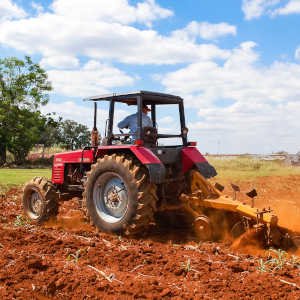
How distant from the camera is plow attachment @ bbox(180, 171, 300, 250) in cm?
A: 637

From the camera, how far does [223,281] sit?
14.9 ft

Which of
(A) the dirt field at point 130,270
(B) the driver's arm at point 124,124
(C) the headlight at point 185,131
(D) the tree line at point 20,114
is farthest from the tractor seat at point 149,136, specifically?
(D) the tree line at point 20,114

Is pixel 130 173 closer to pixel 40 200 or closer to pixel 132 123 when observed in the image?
pixel 132 123

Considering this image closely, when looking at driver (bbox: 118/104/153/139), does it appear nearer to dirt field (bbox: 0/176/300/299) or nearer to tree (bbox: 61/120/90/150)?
dirt field (bbox: 0/176/300/299)

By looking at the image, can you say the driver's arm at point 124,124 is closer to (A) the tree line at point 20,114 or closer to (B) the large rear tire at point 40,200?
(B) the large rear tire at point 40,200

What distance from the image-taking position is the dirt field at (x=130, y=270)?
4.21m

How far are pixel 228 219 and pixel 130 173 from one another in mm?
1785

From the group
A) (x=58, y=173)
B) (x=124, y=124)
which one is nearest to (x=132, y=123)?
(x=124, y=124)

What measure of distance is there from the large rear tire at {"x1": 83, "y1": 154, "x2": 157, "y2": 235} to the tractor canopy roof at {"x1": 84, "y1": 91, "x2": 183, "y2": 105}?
106cm

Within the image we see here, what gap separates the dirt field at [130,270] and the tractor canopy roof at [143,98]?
239 cm

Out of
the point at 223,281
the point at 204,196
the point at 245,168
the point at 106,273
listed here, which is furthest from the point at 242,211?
the point at 245,168

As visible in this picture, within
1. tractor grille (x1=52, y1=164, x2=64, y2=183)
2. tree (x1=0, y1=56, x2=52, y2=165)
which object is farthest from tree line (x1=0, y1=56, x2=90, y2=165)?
tractor grille (x1=52, y1=164, x2=64, y2=183)

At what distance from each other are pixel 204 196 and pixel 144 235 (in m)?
1.21

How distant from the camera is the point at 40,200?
882cm
